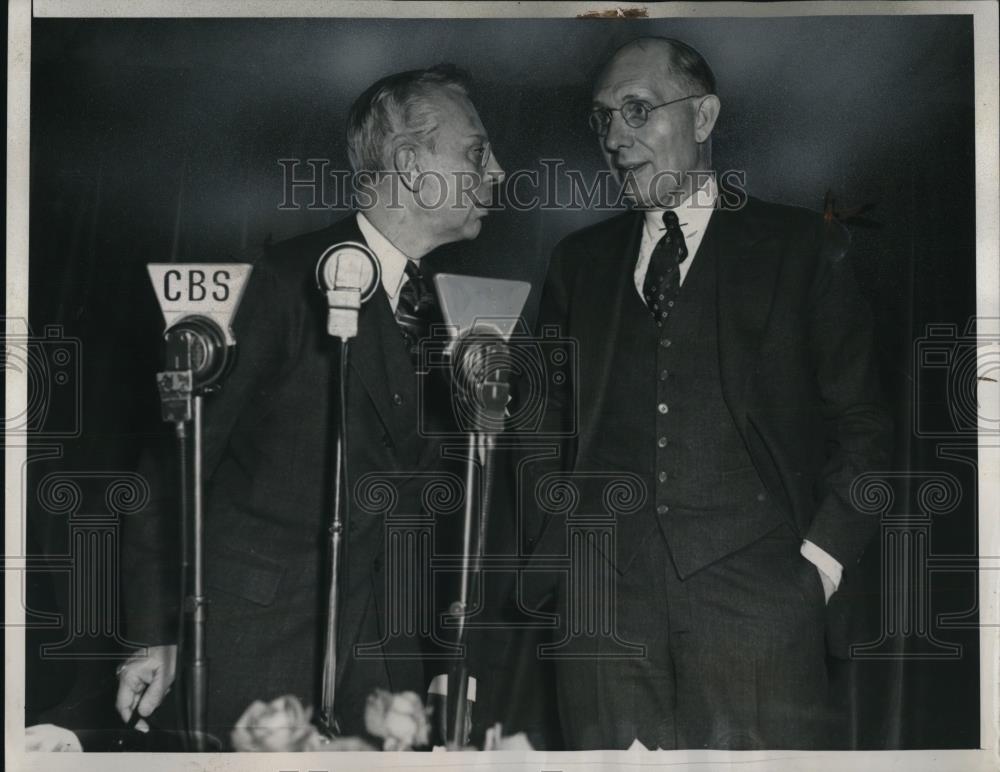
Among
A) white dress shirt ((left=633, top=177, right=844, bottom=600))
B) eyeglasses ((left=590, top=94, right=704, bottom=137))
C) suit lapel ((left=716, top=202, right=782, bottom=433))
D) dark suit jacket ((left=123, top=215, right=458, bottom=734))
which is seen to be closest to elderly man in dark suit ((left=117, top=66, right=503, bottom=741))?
dark suit jacket ((left=123, top=215, right=458, bottom=734))

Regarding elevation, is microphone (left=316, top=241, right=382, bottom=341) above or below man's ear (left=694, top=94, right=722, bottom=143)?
below

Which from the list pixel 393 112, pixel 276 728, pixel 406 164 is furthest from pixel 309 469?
pixel 393 112

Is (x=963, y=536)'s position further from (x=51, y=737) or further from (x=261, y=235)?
(x=51, y=737)

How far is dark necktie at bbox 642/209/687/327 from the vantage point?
2271mm

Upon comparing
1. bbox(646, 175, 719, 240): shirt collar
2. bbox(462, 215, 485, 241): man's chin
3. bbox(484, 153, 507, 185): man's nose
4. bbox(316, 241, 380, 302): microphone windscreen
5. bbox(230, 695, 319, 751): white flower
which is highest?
bbox(484, 153, 507, 185): man's nose

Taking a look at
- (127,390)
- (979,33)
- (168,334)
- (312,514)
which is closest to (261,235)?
(168,334)

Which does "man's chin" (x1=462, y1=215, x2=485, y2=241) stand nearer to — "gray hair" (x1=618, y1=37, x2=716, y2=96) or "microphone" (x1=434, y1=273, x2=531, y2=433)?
"microphone" (x1=434, y1=273, x2=531, y2=433)

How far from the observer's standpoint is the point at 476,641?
2.29 metres

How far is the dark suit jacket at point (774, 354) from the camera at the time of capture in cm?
226

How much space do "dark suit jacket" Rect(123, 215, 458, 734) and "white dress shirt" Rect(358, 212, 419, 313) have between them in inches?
1.1

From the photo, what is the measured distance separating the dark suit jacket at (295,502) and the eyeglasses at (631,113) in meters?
0.60

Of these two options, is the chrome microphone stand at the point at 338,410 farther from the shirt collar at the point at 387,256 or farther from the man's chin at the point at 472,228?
the man's chin at the point at 472,228

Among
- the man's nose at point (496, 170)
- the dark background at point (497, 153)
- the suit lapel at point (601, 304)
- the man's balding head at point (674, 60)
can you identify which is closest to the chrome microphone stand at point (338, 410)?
the dark background at point (497, 153)

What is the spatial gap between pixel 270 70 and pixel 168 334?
0.61 meters
